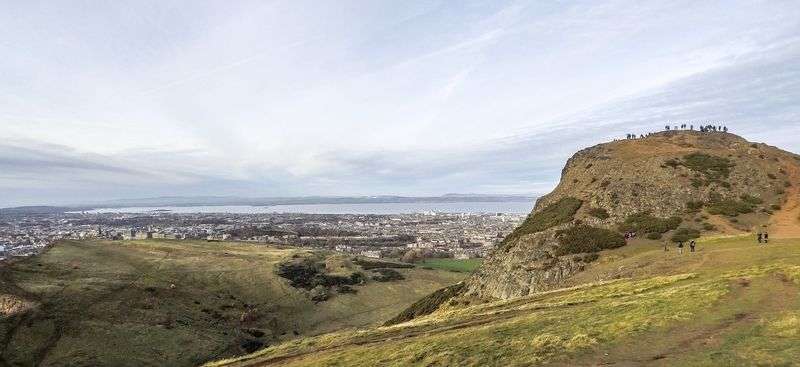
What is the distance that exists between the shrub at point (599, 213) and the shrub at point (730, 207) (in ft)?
43.5

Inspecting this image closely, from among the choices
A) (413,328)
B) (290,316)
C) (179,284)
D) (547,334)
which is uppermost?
(547,334)

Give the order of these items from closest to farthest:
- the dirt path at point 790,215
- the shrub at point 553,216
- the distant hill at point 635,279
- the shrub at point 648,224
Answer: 1. the distant hill at point 635,279
2. the dirt path at point 790,215
3. the shrub at point 648,224
4. the shrub at point 553,216

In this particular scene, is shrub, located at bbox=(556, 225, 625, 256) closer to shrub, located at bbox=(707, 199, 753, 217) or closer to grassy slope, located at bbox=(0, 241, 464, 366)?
shrub, located at bbox=(707, 199, 753, 217)

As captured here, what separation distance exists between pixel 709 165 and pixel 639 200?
16.4m

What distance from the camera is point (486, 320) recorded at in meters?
35.0

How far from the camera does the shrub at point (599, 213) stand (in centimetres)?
6971

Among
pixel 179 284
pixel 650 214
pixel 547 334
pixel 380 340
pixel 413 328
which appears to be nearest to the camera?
pixel 547 334

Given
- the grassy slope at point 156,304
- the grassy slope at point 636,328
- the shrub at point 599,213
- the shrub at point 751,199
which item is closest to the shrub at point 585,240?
the shrub at point 599,213

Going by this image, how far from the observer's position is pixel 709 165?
77.4m

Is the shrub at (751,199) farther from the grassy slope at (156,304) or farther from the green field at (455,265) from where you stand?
the green field at (455,265)

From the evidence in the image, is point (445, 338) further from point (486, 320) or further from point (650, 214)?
point (650, 214)

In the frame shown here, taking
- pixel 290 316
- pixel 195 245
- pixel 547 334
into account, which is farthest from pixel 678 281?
pixel 195 245

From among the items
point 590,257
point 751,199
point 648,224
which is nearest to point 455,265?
point 648,224

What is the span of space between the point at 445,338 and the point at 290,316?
9276cm
